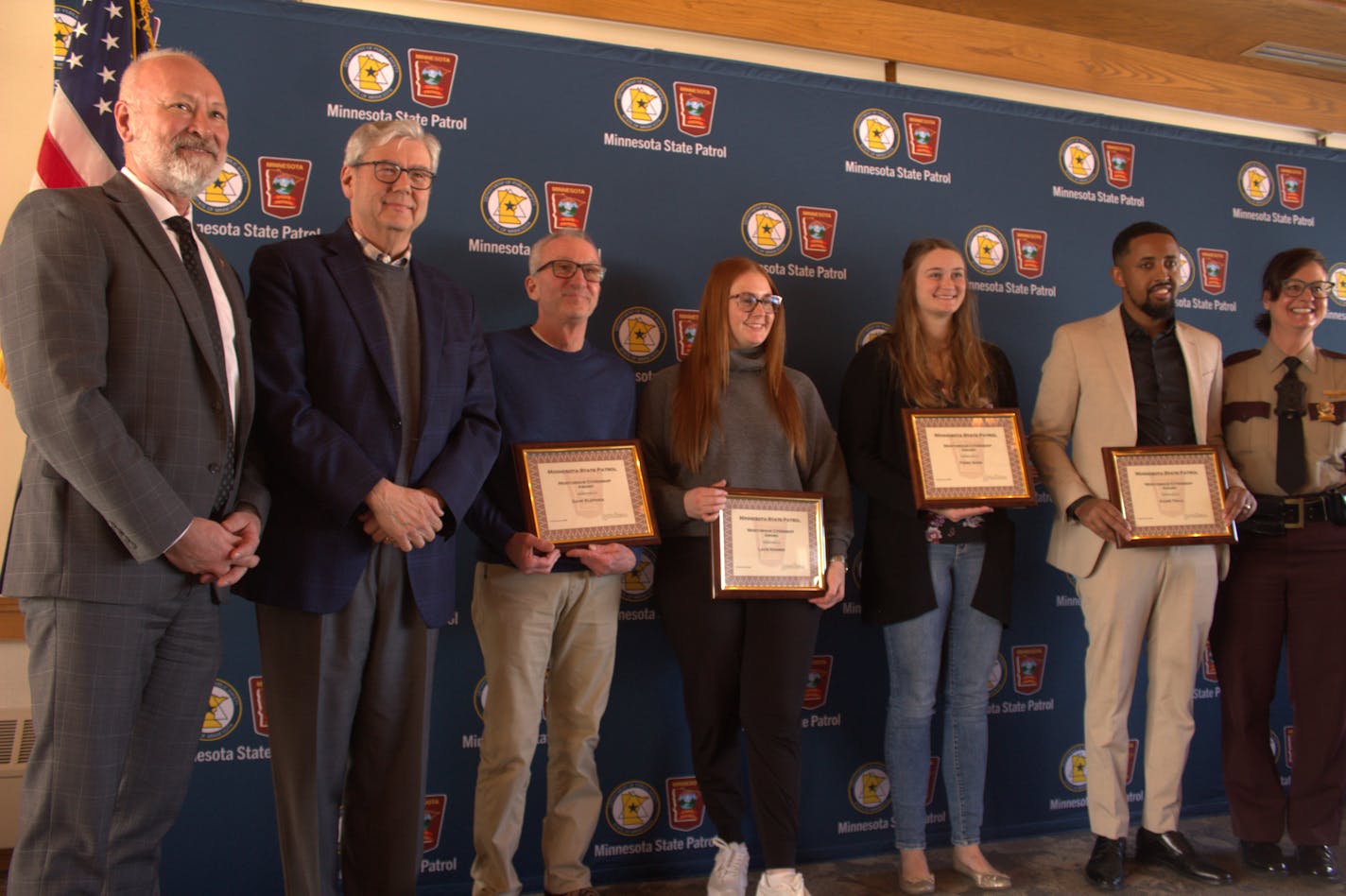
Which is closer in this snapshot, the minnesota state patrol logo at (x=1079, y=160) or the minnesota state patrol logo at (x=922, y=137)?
the minnesota state patrol logo at (x=922, y=137)

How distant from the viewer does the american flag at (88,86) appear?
8.89 ft

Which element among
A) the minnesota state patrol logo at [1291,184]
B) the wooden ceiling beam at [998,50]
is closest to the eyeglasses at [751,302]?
the wooden ceiling beam at [998,50]

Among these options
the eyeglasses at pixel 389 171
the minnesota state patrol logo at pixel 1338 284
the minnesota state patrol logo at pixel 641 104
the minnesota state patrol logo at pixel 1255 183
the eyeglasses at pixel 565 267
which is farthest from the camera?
the minnesota state patrol logo at pixel 1338 284

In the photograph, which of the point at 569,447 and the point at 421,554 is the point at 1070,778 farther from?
the point at 421,554

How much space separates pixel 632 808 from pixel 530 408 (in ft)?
4.75

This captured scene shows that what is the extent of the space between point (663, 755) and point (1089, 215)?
2.77m

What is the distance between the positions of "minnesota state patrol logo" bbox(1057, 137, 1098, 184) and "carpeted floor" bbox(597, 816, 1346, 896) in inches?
103

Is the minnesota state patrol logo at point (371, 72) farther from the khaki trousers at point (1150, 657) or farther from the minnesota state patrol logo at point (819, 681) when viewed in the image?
the khaki trousers at point (1150, 657)

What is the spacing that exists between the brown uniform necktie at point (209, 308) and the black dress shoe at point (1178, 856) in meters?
3.02

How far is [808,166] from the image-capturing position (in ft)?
11.6

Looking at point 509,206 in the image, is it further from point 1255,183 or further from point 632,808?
point 1255,183

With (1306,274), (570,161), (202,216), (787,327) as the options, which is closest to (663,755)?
(787,327)

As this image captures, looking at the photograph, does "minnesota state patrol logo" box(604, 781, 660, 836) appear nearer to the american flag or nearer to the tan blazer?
the tan blazer

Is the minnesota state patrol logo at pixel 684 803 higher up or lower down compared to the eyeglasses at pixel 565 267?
lower down
